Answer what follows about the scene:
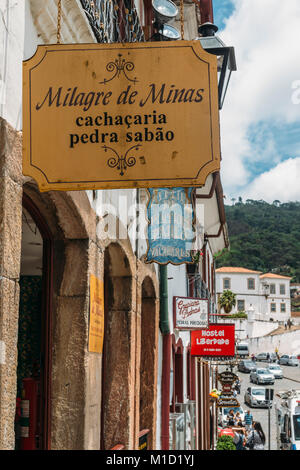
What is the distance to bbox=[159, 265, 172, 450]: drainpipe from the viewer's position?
34.3 feet

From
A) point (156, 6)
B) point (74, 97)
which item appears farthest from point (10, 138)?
point (156, 6)

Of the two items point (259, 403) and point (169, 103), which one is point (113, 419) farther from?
point (259, 403)

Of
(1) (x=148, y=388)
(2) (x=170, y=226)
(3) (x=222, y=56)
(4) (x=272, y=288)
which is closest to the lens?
(3) (x=222, y=56)

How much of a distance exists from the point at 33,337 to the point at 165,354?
346 centimetres

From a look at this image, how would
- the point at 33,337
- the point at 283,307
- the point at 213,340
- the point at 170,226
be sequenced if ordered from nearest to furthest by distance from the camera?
the point at 170,226 → the point at 33,337 → the point at 213,340 → the point at 283,307

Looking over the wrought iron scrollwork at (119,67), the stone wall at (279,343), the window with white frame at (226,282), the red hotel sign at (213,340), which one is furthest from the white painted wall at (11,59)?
the window with white frame at (226,282)

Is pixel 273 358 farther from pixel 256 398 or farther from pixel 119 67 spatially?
pixel 119 67

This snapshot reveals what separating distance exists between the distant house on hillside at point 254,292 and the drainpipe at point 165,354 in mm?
84376

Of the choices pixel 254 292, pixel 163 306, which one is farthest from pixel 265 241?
pixel 163 306

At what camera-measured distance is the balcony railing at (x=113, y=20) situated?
5906 millimetres

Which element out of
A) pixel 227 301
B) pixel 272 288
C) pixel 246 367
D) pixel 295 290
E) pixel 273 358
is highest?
pixel 295 290

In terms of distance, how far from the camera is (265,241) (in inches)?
5714

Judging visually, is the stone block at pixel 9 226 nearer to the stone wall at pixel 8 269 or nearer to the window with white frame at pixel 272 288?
the stone wall at pixel 8 269

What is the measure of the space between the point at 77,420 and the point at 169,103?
115 inches
